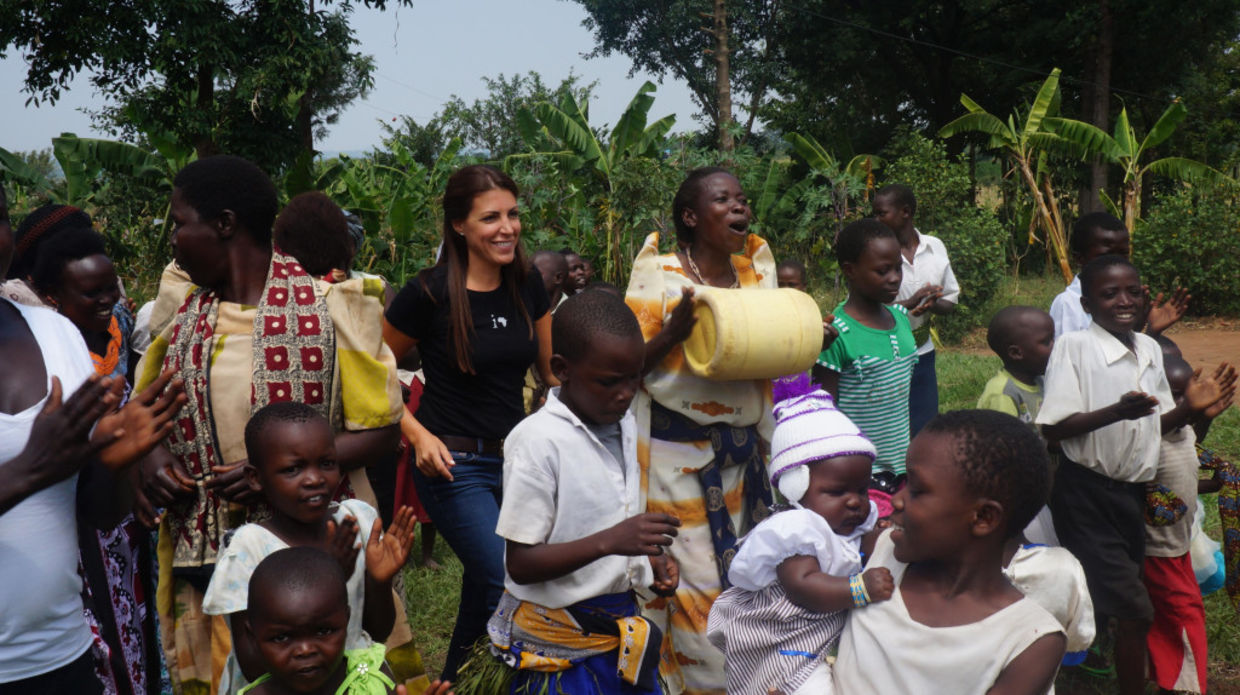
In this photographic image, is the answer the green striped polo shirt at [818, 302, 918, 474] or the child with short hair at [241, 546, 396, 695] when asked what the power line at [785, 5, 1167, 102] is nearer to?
the green striped polo shirt at [818, 302, 918, 474]

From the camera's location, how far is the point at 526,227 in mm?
13906

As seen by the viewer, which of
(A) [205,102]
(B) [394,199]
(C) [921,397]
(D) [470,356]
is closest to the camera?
(D) [470,356]

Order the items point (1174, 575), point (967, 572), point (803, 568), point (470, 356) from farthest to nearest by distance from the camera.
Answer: point (1174, 575) < point (470, 356) < point (803, 568) < point (967, 572)

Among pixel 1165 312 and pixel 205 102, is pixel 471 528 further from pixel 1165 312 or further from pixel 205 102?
pixel 205 102

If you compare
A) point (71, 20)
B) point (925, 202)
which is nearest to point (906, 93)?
point (925, 202)

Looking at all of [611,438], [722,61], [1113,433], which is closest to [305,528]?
[611,438]

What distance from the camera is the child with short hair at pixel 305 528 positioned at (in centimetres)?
269

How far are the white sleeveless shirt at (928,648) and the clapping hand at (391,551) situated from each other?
3.80 feet

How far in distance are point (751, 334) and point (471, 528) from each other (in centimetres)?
121

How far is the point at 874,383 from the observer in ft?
14.3

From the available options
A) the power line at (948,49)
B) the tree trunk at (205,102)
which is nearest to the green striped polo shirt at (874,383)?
the tree trunk at (205,102)

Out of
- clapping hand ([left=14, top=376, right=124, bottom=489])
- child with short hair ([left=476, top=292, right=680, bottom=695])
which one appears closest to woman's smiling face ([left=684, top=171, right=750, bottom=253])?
child with short hair ([left=476, top=292, right=680, bottom=695])

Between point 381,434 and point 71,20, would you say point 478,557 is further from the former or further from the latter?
point 71,20

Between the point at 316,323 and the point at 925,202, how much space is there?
48.0ft
